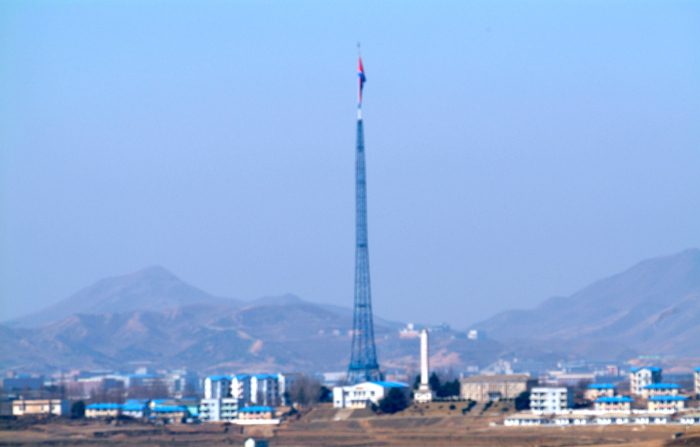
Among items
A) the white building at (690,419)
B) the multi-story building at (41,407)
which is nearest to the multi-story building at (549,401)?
the white building at (690,419)

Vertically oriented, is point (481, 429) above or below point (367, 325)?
below

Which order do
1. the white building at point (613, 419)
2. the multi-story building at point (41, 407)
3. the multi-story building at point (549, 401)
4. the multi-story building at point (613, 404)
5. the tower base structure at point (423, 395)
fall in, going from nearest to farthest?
the white building at point (613, 419) → the multi-story building at point (613, 404) → the multi-story building at point (549, 401) → the tower base structure at point (423, 395) → the multi-story building at point (41, 407)

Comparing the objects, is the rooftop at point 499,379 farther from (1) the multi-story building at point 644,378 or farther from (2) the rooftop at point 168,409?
(2) the rooftop at point 168,409

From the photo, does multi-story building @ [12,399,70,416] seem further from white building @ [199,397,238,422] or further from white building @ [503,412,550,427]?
white building @ [503,412,550,427]

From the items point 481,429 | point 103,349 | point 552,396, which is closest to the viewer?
point 481,429

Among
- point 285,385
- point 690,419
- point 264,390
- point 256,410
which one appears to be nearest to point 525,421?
point 690,419

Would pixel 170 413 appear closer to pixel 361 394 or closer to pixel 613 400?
pixel 361 394

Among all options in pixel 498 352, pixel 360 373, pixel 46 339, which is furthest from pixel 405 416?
pixel 46 339

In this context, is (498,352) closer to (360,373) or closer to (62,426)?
(360,373)
